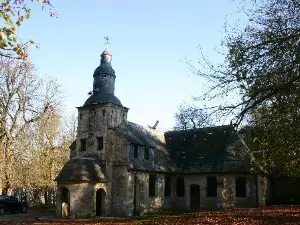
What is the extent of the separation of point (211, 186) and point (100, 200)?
33.5 feet

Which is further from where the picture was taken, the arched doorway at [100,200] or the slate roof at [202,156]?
the slate roof at [202,156]

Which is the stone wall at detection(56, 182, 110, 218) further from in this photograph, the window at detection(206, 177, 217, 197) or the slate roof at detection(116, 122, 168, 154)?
the window at detection(206, 177, 217, 197)

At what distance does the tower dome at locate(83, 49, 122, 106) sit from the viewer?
3312cm

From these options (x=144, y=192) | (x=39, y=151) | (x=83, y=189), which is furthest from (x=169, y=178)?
(x=39, y=151)

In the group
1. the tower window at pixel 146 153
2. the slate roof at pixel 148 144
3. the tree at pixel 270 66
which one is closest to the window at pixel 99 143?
the slate roof at pixel 148 144

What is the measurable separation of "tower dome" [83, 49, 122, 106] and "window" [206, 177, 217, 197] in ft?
36.3

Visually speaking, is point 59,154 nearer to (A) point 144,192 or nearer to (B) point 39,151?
(B) point 39,151

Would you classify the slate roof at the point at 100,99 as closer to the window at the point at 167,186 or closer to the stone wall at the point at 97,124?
the stone wall at the point at 97,124

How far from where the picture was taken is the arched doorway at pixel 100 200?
30703mm

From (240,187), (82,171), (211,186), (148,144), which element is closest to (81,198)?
(82,171)

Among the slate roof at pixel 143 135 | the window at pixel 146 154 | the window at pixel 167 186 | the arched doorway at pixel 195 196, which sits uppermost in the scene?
the slate roof at pixel 143 135

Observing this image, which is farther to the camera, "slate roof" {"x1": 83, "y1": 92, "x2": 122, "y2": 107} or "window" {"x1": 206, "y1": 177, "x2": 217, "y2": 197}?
"window" {"x1": 206, "y1": 177, "x2": 217, "y2": 197}

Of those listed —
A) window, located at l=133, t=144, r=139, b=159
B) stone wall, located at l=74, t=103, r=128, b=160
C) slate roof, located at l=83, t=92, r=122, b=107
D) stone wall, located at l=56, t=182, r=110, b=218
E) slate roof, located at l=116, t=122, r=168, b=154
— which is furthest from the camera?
slate roof, located at l=83, t=92, r=122, b=107

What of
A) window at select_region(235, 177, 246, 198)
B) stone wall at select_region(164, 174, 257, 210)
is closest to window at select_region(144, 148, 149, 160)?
stone wall at select_region(164, 174, 257, 210)
